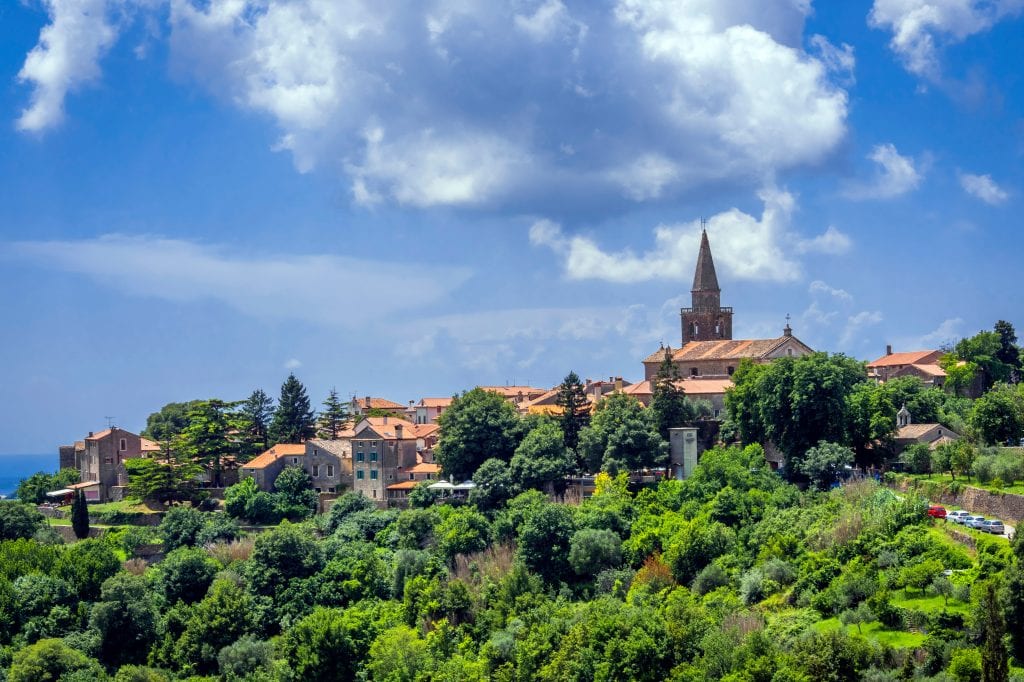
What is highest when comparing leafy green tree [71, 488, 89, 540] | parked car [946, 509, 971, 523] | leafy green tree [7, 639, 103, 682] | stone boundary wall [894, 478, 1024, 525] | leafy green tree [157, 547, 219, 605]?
leafy green tree [71, 488, 89, 540]

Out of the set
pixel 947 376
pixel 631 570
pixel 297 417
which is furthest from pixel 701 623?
pixel 297 417

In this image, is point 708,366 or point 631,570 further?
point 708,366

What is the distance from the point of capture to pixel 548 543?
56.3 metres

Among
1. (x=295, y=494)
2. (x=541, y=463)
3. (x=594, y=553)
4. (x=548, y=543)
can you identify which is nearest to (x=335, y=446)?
(x=295, y=494)

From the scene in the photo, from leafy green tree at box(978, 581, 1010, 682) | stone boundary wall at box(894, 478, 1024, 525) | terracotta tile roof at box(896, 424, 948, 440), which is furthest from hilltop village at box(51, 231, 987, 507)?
leafy green tree at box(978, 581, 1010, 682)

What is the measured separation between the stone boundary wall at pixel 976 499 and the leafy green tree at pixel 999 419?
4.27 meters

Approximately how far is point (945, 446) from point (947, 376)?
19.1 m

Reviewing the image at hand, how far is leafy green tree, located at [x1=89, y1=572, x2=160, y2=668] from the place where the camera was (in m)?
56.4

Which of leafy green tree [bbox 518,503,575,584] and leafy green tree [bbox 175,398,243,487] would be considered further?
leafy green tree [bbox 175,398,243,487]

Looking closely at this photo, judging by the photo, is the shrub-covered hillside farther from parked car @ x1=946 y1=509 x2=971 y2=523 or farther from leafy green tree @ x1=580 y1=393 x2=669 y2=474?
parked car @ x1=946 y1=509 x2=971 y2=523

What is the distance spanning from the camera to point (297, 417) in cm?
7881

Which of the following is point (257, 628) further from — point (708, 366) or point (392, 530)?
point (708, 366)

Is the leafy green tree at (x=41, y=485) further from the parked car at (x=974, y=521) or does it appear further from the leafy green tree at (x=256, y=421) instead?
the parked car at (x=974, y=521)

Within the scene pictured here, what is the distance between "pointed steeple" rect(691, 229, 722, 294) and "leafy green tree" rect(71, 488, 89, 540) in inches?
1589
